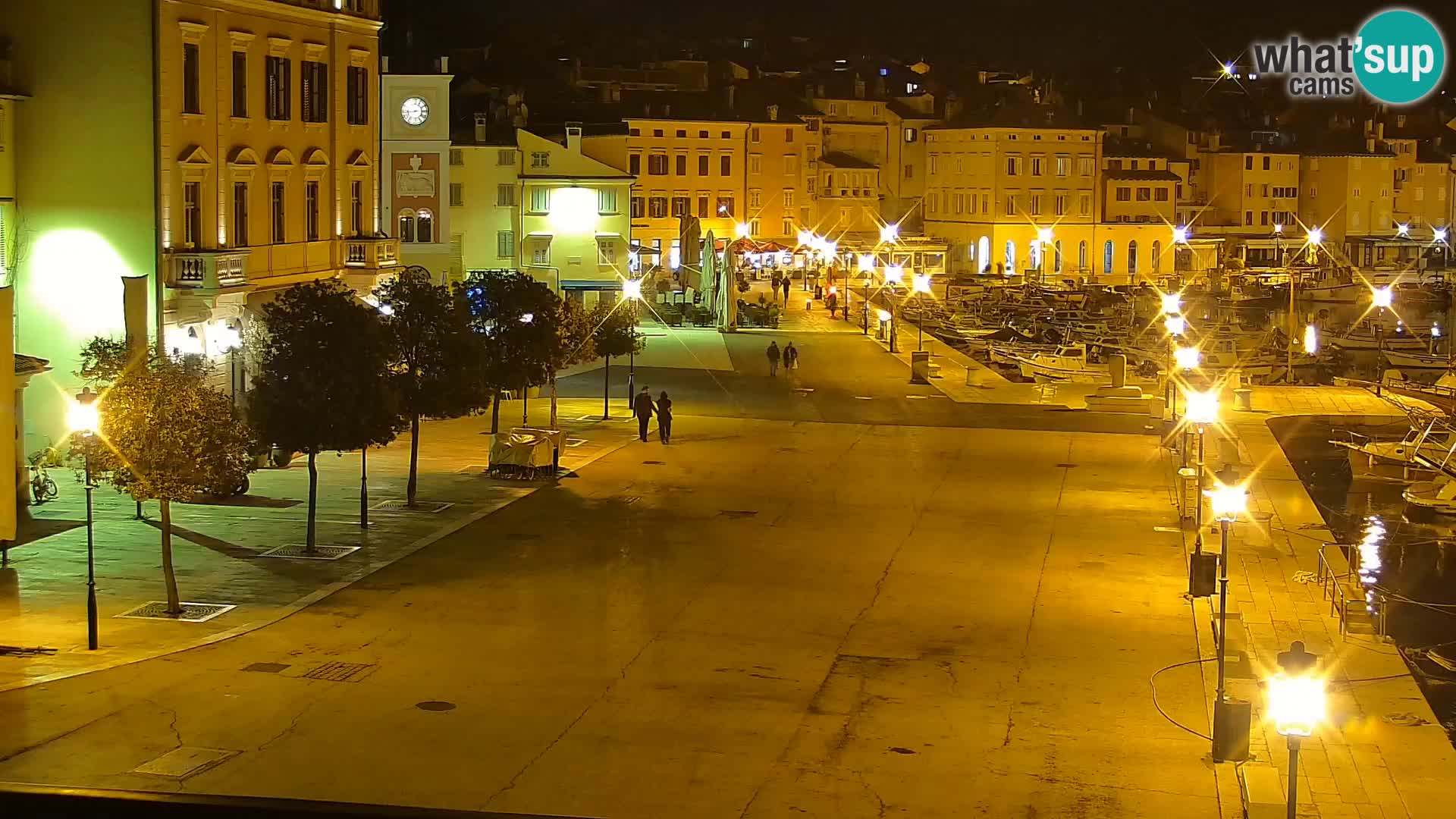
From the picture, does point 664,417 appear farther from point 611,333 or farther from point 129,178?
point 129,178

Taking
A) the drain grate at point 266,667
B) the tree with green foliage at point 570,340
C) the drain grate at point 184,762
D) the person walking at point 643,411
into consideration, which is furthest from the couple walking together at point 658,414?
the drain grate at point 184,762

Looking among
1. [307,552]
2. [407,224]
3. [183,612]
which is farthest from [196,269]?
[407,224]

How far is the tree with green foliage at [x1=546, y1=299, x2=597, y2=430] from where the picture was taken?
120ft

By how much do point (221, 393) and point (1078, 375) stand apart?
39587mm

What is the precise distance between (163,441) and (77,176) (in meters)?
13.2

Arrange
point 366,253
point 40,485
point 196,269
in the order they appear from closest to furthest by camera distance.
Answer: point 40,485, point 196,269, point 366,253

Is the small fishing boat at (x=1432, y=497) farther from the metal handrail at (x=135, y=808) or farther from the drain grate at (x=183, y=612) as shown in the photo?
the metal handrail at (x=135, y=808)

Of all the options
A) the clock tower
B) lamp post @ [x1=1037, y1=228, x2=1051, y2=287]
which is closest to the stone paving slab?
the clock tower

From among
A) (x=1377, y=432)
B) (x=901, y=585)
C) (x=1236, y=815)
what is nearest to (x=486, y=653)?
(x=901, y=585)

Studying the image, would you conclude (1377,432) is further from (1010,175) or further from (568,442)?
(1010,175)

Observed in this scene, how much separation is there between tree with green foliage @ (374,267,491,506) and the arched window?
30.5 metres

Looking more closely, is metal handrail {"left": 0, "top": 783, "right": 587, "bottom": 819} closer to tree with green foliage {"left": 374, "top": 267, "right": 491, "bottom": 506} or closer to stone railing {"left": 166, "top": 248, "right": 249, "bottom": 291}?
tree with green foliage {"left": 374, "top": 267, "right": 491, "bottom": 506}

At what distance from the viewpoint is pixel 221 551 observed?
24938 mm

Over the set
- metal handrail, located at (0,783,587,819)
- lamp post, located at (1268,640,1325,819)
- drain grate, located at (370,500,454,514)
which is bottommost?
drain grate, located at (370,500,454,514)
